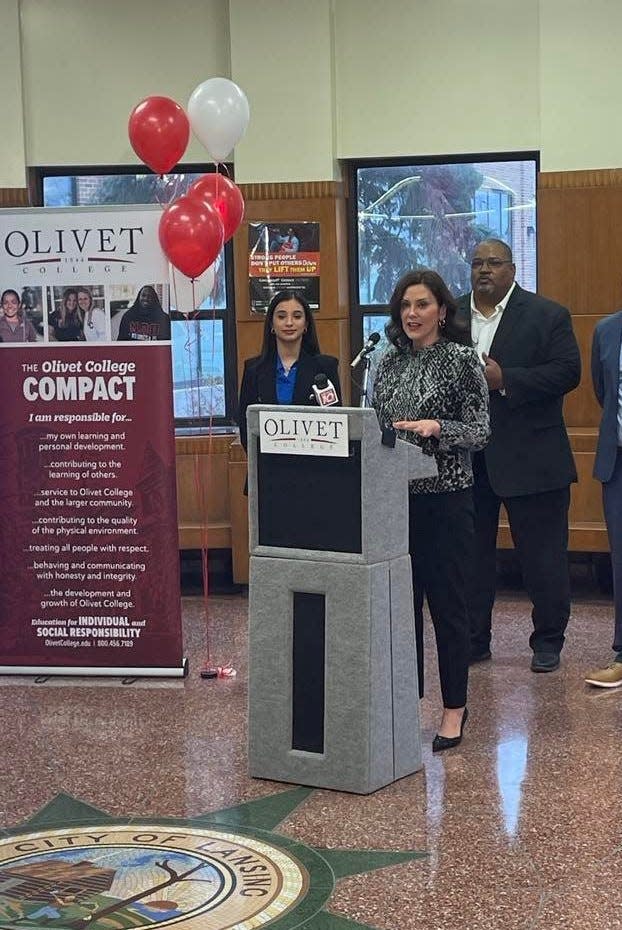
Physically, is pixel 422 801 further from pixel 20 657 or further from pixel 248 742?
pixel 20 657

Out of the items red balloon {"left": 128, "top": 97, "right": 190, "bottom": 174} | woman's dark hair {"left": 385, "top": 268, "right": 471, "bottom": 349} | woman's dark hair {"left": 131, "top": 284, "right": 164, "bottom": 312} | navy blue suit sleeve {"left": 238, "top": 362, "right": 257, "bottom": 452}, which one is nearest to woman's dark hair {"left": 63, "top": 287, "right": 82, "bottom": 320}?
woman's dark hair {"left": 131, "top": 284, "right": 164, "bottom": 312}

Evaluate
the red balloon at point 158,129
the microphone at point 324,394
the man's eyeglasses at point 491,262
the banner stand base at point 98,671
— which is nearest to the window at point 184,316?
the red balloon at point 158,129

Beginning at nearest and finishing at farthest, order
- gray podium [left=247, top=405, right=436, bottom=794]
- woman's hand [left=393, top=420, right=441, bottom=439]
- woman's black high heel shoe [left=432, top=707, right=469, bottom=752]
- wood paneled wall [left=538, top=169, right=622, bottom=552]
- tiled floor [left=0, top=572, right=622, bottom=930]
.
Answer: tiled floor [left=0, top=572, right=622, bottom=930] → gray podium [left=247, top=405, right=436, bottom=794] → woman's hand [left=393, top=420, right=441, bottom=439] → woman's black high heel shoe [left=432, top=707, right=469, bottom=752] → wood paneled wall [left=538, top=169, right=622, bottom=552]

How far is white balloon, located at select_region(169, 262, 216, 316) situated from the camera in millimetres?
5602

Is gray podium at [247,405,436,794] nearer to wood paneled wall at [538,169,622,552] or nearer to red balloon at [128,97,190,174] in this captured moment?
red balloon at [128,97,190,174]

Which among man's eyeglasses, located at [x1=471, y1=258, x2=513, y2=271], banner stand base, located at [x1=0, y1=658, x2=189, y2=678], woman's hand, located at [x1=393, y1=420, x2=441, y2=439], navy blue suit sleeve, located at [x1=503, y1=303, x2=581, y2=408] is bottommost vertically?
banner stand base, located at [x1=0, y1=658, x2=189, y2=678]

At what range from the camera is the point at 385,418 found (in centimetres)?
439

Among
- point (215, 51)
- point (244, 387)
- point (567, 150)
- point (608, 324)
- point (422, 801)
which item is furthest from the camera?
point (215, 51)

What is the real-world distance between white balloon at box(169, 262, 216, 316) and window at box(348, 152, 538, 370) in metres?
1.68

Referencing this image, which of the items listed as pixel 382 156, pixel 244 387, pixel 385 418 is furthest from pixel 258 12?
pixel 385 418

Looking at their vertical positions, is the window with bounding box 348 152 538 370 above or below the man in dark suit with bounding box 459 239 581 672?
above

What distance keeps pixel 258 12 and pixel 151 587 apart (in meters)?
3.21

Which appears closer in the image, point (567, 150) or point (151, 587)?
point (151, 587)

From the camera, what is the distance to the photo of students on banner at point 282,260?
710 cm
